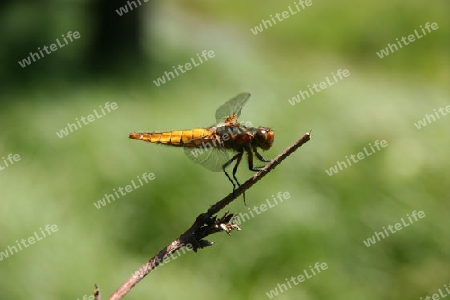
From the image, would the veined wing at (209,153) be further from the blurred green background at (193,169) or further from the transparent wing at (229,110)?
the blurred green background at (193,169)

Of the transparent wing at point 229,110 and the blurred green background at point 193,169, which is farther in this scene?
the blurred green background at point 193,169

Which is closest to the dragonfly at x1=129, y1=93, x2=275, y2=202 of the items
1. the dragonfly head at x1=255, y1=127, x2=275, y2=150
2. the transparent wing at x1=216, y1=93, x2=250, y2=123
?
the dragonfly head at x1=255, y1=127, x2=275, y2=150

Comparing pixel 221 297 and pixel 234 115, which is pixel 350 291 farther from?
pixel 234 115

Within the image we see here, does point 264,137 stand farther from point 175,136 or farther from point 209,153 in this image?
point 175,136

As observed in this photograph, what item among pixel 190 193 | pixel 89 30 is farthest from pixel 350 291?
pixel 89 30

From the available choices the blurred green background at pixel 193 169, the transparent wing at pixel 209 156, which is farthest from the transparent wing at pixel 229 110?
the blurred green background at pixel 193 169

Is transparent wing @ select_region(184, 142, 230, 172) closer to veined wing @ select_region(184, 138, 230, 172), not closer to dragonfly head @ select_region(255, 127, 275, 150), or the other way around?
veined wing @ select_region(184, 138, 230, 172)

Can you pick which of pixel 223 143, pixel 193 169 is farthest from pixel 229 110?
pixel 193 169
